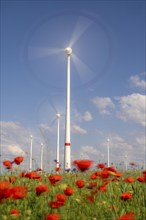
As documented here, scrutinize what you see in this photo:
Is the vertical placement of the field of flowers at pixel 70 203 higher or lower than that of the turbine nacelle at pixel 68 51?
lower

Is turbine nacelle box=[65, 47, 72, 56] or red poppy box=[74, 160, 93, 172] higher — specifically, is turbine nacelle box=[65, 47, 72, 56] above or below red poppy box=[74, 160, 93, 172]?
above

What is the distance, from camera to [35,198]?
8281mm

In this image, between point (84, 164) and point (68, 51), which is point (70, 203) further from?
point (68, 51)

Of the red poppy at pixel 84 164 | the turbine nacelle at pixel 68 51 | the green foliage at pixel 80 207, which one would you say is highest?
the turbine nacelle at pixel 68 51

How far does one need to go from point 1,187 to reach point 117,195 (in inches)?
139

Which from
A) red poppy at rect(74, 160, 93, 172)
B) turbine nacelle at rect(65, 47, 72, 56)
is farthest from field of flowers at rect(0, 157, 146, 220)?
turbine nacelle at rect(65, 47, 72, 56)

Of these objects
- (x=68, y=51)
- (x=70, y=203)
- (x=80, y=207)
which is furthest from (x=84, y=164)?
(x=68, y=51)

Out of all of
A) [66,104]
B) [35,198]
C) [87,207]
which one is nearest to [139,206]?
[87,207]

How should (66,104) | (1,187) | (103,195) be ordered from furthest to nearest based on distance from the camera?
(66,104) → (103,195) → (1,187)

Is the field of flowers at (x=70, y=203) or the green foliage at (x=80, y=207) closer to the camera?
the field of flowers at (x=70, y=203)

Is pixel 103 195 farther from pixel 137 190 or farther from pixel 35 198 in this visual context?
pixel 35 198

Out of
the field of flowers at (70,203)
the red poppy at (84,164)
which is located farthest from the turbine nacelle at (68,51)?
the red poppy at (84,164)

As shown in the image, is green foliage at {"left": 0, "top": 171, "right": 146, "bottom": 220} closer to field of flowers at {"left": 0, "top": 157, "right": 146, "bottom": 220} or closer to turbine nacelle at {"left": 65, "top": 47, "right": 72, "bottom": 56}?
field of flowers at {"left": 0, "top": 157, "right": 146, "bottom": 220}

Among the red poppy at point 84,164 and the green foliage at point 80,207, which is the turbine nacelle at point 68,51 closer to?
the green foliage at point 80,207
